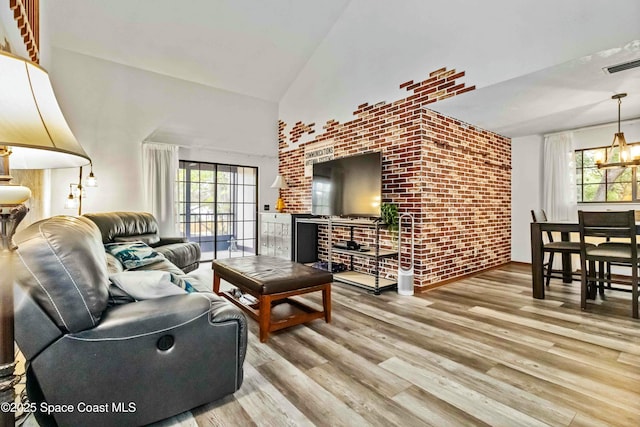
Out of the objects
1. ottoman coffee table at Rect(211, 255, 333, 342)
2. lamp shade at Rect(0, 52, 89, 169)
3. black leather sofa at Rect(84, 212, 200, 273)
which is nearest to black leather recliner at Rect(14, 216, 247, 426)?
lamp shade at Rect(0, 52, 89, 169)

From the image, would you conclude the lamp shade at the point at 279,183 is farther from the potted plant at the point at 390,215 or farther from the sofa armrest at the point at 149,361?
the sofa armrest at the point at 149,361

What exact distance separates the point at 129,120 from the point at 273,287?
395cm

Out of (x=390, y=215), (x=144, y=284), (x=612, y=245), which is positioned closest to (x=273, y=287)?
(x=144, y=284)

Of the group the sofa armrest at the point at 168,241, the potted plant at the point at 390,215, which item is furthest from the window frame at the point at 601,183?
the sofa armrest at the point at 168,241

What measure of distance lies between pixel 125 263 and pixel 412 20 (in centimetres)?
401

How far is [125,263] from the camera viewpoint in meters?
2.79

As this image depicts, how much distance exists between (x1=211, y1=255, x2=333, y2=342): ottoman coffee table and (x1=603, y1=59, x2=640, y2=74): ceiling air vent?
310 centimetres

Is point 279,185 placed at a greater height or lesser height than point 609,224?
greater

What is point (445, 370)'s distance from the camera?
1.89m

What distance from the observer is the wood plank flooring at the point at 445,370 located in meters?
1.49

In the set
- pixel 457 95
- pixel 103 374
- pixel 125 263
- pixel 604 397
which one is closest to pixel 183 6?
pixel 125 263

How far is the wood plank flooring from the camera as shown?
1.49 metres

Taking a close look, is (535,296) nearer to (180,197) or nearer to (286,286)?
(286,286)

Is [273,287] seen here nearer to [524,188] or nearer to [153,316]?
[153,316]
